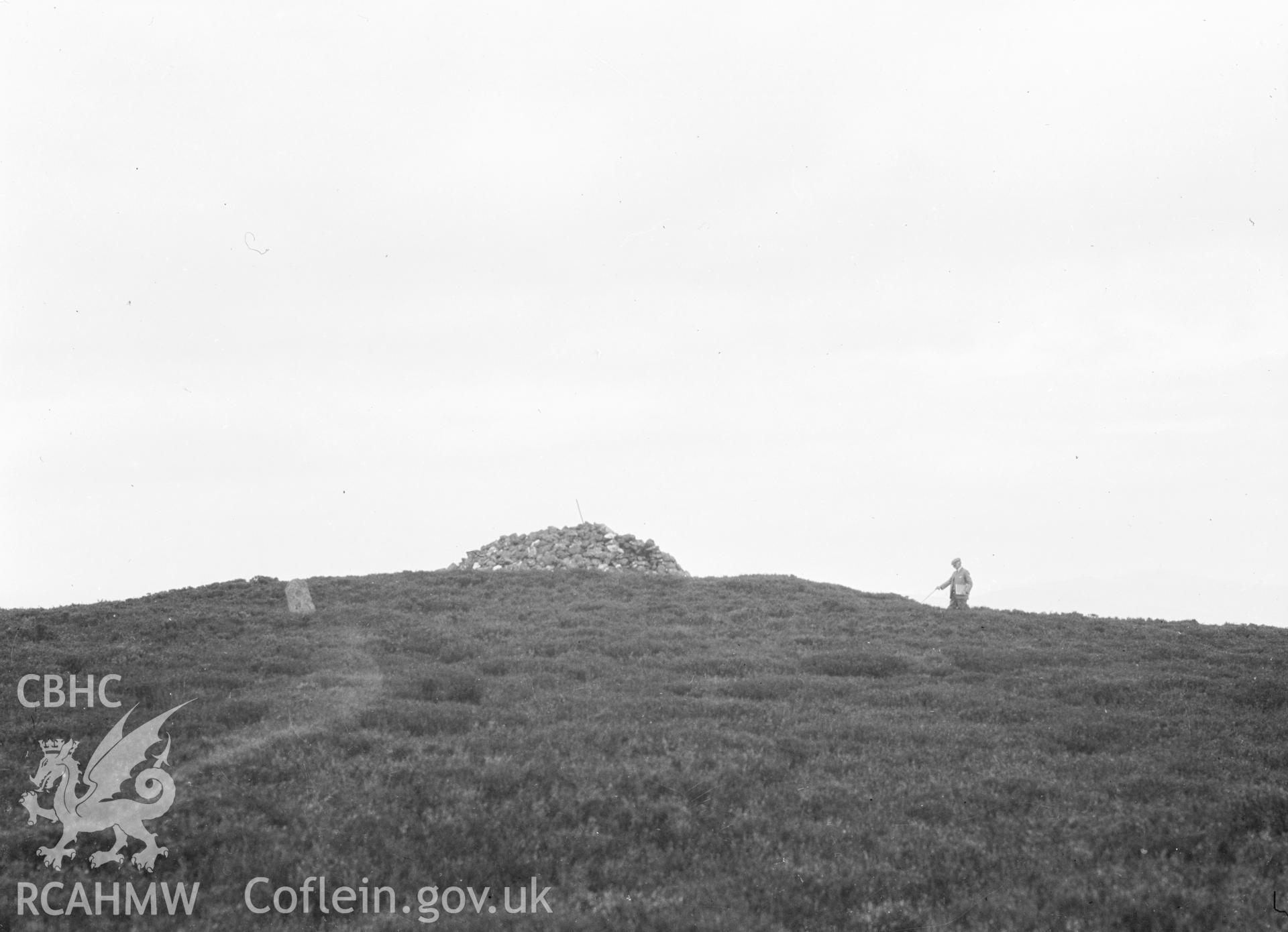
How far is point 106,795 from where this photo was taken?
39.9ft

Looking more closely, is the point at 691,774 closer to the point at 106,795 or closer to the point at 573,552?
the point at 106,795

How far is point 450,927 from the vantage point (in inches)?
379

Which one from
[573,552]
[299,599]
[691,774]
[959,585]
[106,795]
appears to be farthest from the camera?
[573,552]

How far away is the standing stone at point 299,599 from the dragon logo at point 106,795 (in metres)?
13.6

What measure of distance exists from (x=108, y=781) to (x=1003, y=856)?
12432 mm

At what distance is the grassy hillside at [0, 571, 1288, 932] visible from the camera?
10.4 metres

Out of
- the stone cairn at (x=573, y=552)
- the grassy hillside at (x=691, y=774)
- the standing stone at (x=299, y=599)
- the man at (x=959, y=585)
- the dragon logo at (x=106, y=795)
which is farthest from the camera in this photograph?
the stone cairn at (x=573, y=552)

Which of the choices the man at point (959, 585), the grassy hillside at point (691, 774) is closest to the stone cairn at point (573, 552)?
the man at point (959, 585)

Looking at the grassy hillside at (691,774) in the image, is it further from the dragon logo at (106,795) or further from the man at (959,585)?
the man at (959,585)

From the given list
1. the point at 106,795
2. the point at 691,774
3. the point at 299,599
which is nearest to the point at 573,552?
the point at 299,599

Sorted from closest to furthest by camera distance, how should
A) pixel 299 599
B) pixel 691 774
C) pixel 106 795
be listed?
pixel 106 795 < pixel 691 774 < pixel 299 599

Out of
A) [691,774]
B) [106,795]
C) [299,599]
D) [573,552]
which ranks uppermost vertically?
[573,552]

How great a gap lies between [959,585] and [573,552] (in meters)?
19.3

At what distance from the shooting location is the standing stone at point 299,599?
2822cm
